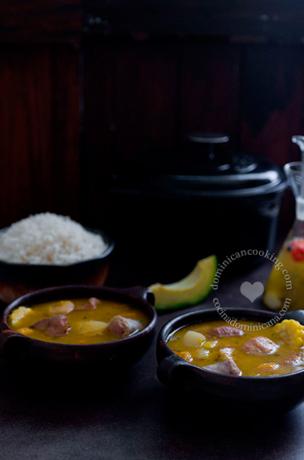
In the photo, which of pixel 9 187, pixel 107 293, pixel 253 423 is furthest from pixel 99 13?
pixel 253 423

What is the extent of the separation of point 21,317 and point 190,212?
508 millimetres

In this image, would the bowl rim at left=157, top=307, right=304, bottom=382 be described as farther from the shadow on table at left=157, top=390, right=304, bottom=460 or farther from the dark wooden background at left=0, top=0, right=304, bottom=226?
the dark wooden background at left=0, top=0, right=304, bottom=226

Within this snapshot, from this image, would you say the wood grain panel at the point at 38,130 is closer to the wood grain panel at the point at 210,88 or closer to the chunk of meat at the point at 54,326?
the wood grain panel at the point at 210,88

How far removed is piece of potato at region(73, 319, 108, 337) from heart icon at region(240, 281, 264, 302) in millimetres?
459

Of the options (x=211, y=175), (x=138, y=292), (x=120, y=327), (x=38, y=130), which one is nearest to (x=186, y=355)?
(x=120, y=327)

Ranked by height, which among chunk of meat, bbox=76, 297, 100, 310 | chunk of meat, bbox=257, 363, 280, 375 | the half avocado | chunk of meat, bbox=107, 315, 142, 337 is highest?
chunk of meat, bbox=257, 363, 280, 375

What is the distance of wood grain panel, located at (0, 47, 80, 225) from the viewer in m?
1.77

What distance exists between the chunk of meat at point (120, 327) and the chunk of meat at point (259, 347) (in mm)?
185

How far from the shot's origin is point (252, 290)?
5.16ft

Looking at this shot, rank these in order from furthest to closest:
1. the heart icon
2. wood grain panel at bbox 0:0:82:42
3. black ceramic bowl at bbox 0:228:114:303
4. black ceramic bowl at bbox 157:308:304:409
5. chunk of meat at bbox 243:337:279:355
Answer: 1. wood grain panel at bbox 0:0:82:42
2. the heart icon
3. black ceramic bowl at bbox 0:228:114:303
4. chunk of meat at bbox 243:337:279:355
5. black ceramic bowl at bbox 157:308:304:409

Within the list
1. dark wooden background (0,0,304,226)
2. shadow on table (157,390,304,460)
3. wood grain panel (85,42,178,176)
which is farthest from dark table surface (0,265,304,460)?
wood grain panel (85,42,178,176)

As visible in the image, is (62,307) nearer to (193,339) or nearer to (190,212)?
(193,339)

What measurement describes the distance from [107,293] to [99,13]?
0.83 metres

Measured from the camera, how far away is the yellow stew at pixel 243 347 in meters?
1.04
